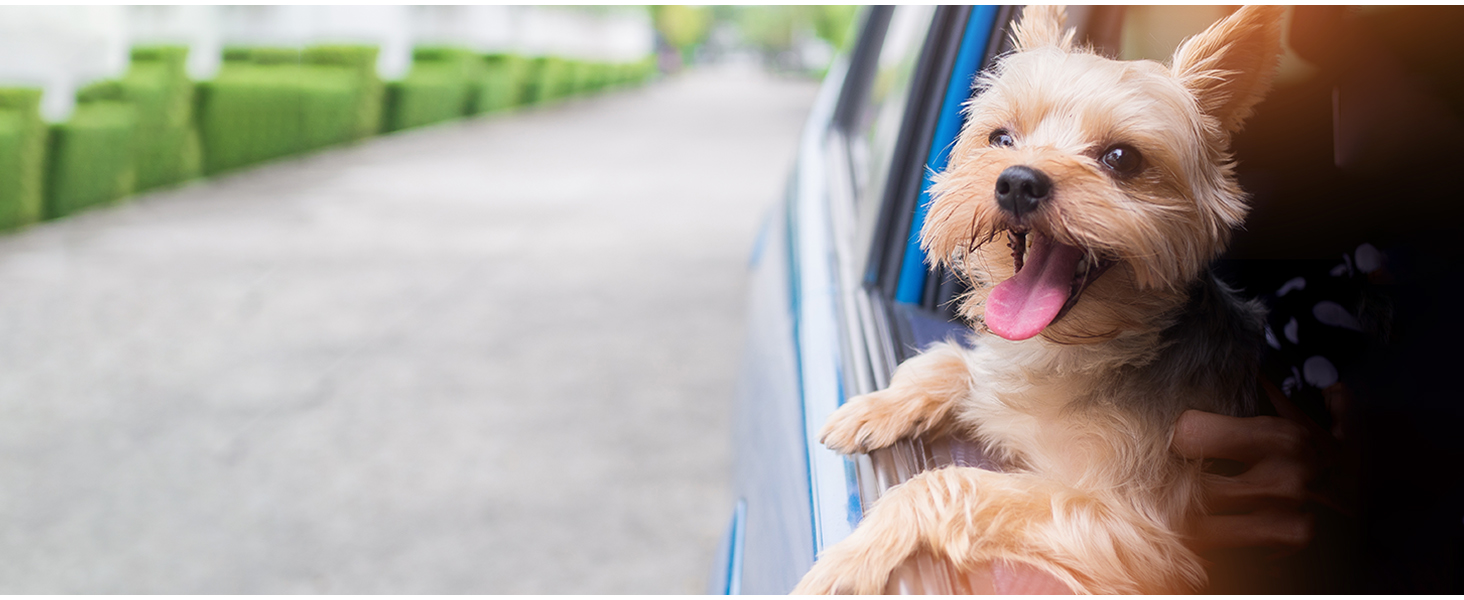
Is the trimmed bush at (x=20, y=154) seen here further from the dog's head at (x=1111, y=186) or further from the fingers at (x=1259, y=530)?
the fingers at (x=1259, y=530)

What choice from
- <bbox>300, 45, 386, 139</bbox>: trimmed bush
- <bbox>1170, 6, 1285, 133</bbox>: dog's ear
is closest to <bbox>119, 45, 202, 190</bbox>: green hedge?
<bbox>300, 45, 386, 139</bbox>: trimmed bush

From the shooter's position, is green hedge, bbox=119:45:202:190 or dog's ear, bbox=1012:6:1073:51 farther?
green hedge, bbox=119:45:202:190

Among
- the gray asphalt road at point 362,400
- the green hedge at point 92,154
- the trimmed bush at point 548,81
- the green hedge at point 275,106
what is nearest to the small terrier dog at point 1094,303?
the gray asphalt road at point 362,400

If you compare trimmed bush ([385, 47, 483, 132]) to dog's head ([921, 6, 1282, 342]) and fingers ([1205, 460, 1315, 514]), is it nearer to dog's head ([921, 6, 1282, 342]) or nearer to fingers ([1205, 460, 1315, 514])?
dog's head ([921, 6, 1282, 342])

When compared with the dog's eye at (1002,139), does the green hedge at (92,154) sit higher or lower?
lower

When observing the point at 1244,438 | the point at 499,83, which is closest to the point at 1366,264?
the point at 1244,438

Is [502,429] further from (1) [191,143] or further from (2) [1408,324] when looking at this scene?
(1) [191,143]

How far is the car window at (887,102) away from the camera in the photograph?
2.31 m

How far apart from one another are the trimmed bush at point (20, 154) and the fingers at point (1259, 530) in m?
10.0

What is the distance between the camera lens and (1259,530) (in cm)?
111

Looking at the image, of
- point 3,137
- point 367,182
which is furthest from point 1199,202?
point 367,182

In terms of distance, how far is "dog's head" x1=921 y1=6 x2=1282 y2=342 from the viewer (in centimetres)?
108

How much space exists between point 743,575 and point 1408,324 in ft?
3.91

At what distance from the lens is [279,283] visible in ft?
23.4
